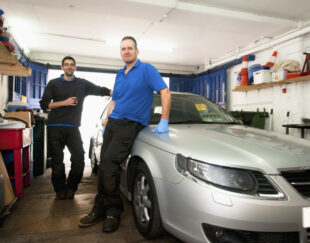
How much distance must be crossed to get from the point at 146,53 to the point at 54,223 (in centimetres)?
658

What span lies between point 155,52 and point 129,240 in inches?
265

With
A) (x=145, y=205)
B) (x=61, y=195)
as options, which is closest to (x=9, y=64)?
(x=61, y=195)

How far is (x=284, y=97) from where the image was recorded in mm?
5660

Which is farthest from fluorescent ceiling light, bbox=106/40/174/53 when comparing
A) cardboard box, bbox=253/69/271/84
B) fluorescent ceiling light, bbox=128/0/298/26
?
cardboard box, bbox=253/69/271/84

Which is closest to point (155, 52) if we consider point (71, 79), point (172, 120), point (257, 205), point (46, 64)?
point (46, 64)

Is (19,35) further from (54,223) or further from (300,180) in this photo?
(300,180)

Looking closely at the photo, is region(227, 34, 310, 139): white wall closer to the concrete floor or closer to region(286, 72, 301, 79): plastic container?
region(286, 72, 301, 79): plastic container

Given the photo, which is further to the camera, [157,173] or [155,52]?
[155,52]

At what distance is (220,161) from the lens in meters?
1.31

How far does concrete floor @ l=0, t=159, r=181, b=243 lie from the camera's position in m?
1.79

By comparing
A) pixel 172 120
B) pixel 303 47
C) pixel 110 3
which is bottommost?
pixel 172 120

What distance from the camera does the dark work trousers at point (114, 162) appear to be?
75.4 inches

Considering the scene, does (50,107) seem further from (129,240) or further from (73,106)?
(129,240)

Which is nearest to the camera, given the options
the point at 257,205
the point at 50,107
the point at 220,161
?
the point at 257,205
